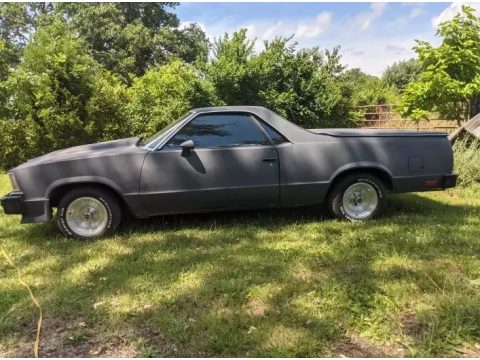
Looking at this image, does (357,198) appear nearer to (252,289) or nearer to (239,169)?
(239,169)

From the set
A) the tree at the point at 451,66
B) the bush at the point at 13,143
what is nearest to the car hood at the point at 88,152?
the bush at the point at 13,143

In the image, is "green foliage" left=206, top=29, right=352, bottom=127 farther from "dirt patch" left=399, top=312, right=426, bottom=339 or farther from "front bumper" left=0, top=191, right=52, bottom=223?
"dirt patch" left=399, top=312, right=426, bottom=339

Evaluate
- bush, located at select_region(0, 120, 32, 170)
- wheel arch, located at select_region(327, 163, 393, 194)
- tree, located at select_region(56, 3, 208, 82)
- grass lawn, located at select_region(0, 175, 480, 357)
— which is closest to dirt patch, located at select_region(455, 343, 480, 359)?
grass lawn, located at select_region(0, 175, 480, 357)

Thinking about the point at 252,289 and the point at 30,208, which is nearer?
the point at 252,289

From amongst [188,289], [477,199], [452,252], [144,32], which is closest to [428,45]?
A: [477,199]

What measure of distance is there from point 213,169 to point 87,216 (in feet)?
5.08

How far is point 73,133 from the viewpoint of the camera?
10.0 metres

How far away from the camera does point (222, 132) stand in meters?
5.43

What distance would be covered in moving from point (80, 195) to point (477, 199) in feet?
18.1

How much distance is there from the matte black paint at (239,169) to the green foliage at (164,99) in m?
→ 5.28

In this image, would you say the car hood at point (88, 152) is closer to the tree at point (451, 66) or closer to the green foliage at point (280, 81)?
the green foliage at point (280, 81)

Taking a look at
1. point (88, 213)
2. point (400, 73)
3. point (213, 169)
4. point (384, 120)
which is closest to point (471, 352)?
point (213, 169)

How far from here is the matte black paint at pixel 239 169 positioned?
510 cm

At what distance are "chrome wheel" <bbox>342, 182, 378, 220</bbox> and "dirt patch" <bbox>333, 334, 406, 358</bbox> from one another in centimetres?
279
